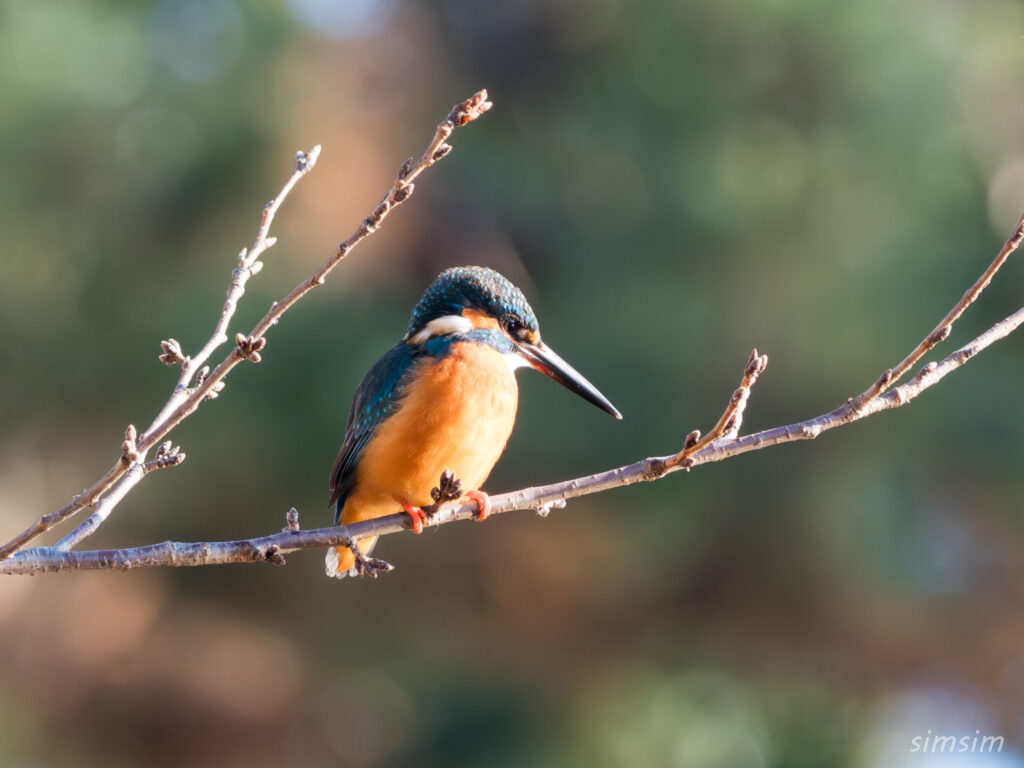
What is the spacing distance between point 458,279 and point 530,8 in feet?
10.8

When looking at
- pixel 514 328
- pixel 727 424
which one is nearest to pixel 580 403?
pixel 514 328

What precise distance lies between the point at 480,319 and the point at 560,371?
221mm

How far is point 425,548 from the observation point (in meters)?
4.47

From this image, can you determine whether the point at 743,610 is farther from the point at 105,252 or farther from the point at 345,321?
the point at 105,252

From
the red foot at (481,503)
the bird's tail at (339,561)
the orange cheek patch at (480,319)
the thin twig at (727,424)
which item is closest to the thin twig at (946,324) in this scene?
the thin twig at (727,424)

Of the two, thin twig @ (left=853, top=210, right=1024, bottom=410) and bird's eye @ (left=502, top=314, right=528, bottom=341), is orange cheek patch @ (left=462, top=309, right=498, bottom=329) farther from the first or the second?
thin twig @ (left=853, top=210, right=1024, bottom=410)

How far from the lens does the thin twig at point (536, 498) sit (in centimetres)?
141

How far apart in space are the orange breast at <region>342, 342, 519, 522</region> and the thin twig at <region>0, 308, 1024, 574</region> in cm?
46

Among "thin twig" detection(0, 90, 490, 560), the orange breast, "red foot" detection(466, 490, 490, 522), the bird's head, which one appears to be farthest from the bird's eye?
"thin twig" detection(0, 90, 490, 560)

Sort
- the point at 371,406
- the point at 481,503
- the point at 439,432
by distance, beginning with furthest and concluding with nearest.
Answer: the point at 371,406, the point at 439,432, the point at 481,503

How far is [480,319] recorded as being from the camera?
2352mm

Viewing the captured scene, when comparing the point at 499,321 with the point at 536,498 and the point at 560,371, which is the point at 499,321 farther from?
the point at 536,498

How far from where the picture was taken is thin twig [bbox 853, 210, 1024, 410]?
4.40 ft

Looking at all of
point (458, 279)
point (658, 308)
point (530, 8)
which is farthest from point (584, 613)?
point (530, 8)
